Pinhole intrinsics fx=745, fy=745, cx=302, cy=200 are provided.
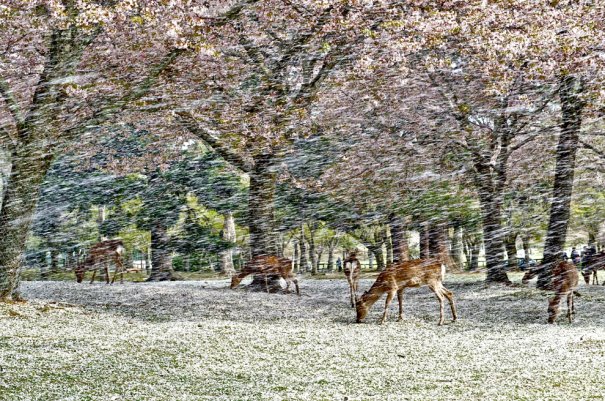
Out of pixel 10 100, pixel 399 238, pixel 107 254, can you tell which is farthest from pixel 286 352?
pixel 399 238

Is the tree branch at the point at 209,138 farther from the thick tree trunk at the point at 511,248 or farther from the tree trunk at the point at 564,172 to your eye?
the thick tree trunk at the point at 511,248

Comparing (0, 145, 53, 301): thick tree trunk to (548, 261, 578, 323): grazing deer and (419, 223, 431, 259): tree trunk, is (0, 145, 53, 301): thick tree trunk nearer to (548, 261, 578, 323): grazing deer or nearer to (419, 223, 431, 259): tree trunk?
(548, 261, 578, 323): grazing deer

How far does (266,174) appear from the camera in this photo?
19.7 m

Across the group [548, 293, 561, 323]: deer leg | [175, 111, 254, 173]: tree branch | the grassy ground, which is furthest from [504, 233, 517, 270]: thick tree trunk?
[548, 293, 561, 323]: deer leg

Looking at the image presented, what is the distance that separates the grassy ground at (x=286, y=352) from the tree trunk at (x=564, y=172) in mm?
3384

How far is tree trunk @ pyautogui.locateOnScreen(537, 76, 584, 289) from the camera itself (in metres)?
19.5

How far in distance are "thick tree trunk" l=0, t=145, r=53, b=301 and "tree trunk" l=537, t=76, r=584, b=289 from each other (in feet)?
41.9

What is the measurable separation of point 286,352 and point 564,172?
12.5 m

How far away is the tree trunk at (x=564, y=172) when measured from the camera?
1950 cm

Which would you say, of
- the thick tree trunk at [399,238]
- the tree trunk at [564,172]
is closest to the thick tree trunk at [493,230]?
the tree trunk at [564,172]

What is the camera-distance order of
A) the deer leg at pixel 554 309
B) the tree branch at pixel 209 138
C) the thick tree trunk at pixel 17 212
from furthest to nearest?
the tree branch at pixel 209 138, the thick tree trunk at pixel 17 212, the deer leg at pixel 554 309

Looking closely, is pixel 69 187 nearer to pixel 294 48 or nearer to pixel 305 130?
pixel 305 130

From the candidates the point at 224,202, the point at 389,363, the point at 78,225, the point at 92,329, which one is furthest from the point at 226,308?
the point at 78,225

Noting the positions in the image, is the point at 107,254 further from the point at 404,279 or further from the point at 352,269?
the point at 404,279
